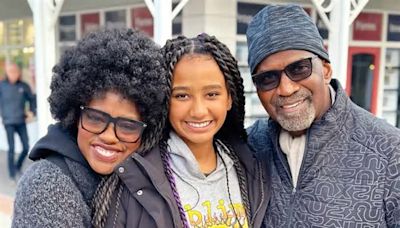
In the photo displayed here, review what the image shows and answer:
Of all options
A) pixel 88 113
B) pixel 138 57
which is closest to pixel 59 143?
pixel 88 113

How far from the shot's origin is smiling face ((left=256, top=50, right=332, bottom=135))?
1.91 meters

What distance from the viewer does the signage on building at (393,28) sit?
8.20 metres

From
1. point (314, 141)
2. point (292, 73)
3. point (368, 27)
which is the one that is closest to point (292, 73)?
point (292, 73)

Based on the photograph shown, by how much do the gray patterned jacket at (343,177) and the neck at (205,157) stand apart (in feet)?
0.91

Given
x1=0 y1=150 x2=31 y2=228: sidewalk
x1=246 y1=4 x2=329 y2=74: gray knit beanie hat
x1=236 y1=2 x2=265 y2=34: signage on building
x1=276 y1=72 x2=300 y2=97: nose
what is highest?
x1=236 y1=2 x2=265 y2=34: signage on building

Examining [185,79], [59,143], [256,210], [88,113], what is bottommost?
[256,210]

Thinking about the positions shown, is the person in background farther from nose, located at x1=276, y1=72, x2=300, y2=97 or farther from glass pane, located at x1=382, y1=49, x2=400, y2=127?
glass pane, located at x1=382, y1=49, x2=400, y2=127

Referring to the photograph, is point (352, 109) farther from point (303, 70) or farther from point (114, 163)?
point (114, 163)

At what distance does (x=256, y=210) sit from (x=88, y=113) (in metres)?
0.80

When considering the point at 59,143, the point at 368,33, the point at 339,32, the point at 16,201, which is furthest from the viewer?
the point at 368,33

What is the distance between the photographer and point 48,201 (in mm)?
1569

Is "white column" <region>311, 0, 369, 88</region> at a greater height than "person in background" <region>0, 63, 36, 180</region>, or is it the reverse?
"white column" <region>311, 0, 369, 88</region>

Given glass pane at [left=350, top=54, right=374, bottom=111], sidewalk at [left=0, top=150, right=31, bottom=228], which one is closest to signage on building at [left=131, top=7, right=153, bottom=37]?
sidewalk at [left=0, top=150, right=31, bottom=228]

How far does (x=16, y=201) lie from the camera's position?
5.35ft
